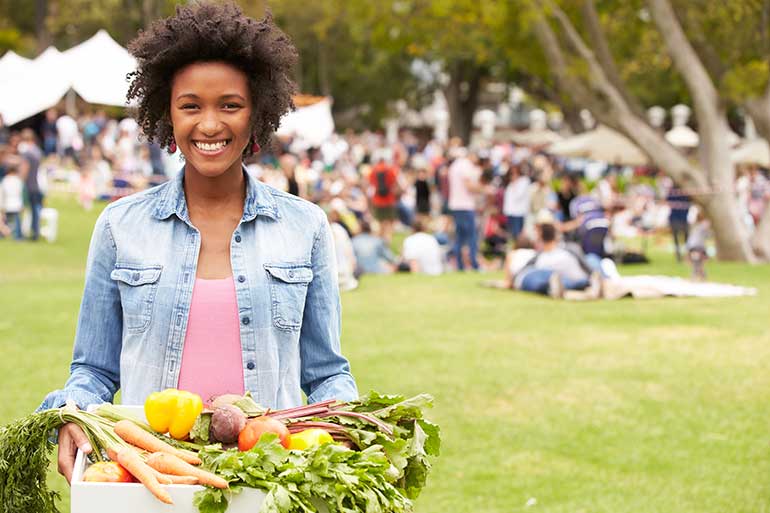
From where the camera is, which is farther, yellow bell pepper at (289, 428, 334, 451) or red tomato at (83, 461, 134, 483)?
yellow bell pepper at (289, 428, 334, 451)

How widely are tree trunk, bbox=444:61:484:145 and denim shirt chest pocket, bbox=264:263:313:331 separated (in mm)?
53866

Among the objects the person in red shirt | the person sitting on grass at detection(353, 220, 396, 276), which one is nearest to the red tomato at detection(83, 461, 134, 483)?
the person sitting on grass at detection(353, 220, 396, 276)

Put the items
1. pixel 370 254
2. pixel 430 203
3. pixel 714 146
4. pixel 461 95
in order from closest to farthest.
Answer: pixel 370 254 → pixel 714 146 → pixel 430 203 → pixel 461 95

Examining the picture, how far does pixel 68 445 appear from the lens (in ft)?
9.64

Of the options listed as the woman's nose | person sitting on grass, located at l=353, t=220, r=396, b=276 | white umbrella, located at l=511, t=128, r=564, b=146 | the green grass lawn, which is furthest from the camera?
white umbrella, located at l=511, t=128, r=564, b=146

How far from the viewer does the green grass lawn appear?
770cm

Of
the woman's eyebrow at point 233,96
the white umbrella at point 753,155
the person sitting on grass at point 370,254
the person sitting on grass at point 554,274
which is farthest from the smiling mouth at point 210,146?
the white umbrella at point 753,155

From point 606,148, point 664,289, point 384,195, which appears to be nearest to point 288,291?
point 664,289

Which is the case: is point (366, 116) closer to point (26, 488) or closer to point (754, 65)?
point (754, 65)

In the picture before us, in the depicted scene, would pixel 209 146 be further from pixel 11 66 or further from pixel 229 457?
pixel 11 66

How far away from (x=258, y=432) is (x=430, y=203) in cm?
2676

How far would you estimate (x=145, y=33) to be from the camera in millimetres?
3500

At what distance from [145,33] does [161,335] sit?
33.5 inches

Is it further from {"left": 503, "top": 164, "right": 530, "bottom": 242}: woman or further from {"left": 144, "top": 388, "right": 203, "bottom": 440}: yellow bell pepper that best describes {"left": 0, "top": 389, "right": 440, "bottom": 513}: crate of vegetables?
{"left": 503, "top": 164, "right": 530, "bottom": 242}: woman
